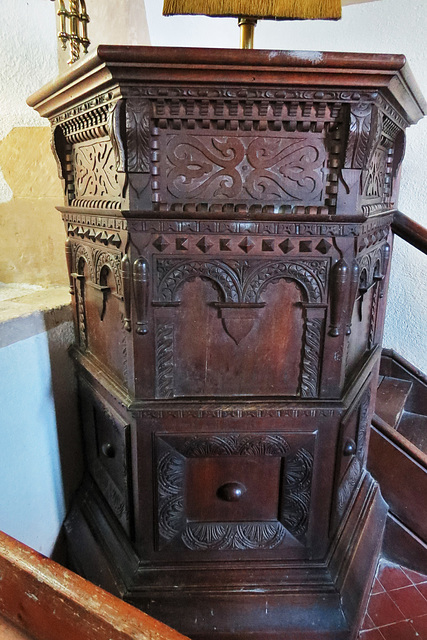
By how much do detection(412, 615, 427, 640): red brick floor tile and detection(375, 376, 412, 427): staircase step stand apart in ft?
1.99

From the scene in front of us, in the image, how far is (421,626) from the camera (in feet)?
4.06

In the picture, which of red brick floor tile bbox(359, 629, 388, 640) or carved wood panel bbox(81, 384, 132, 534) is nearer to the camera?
carved wood panel bbox(81, 384, 132, 534)

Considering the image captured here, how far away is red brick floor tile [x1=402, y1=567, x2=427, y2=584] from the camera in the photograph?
55.9 inches

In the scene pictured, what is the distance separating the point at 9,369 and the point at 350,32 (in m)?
1.85

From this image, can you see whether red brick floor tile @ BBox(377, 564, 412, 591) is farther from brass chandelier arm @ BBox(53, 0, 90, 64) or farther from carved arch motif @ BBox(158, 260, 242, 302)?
brass chandelier arm @ BBox(53, 0, 90, 64)

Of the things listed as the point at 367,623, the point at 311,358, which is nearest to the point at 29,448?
the point at 311,358

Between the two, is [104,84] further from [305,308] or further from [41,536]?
[41,536]

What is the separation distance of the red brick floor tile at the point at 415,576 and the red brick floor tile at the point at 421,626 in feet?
0.52

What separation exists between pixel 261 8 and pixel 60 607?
103cm

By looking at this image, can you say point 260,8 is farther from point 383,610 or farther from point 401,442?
point 383,610

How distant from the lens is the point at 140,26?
66.4 inches

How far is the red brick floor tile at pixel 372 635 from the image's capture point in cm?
120

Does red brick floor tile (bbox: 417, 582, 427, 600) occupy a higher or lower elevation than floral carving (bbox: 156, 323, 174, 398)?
lower

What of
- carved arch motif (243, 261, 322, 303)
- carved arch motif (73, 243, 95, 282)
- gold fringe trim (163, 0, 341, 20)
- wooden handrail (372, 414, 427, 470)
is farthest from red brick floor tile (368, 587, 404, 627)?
gold fringe trim (163, 0, 341, 20)
